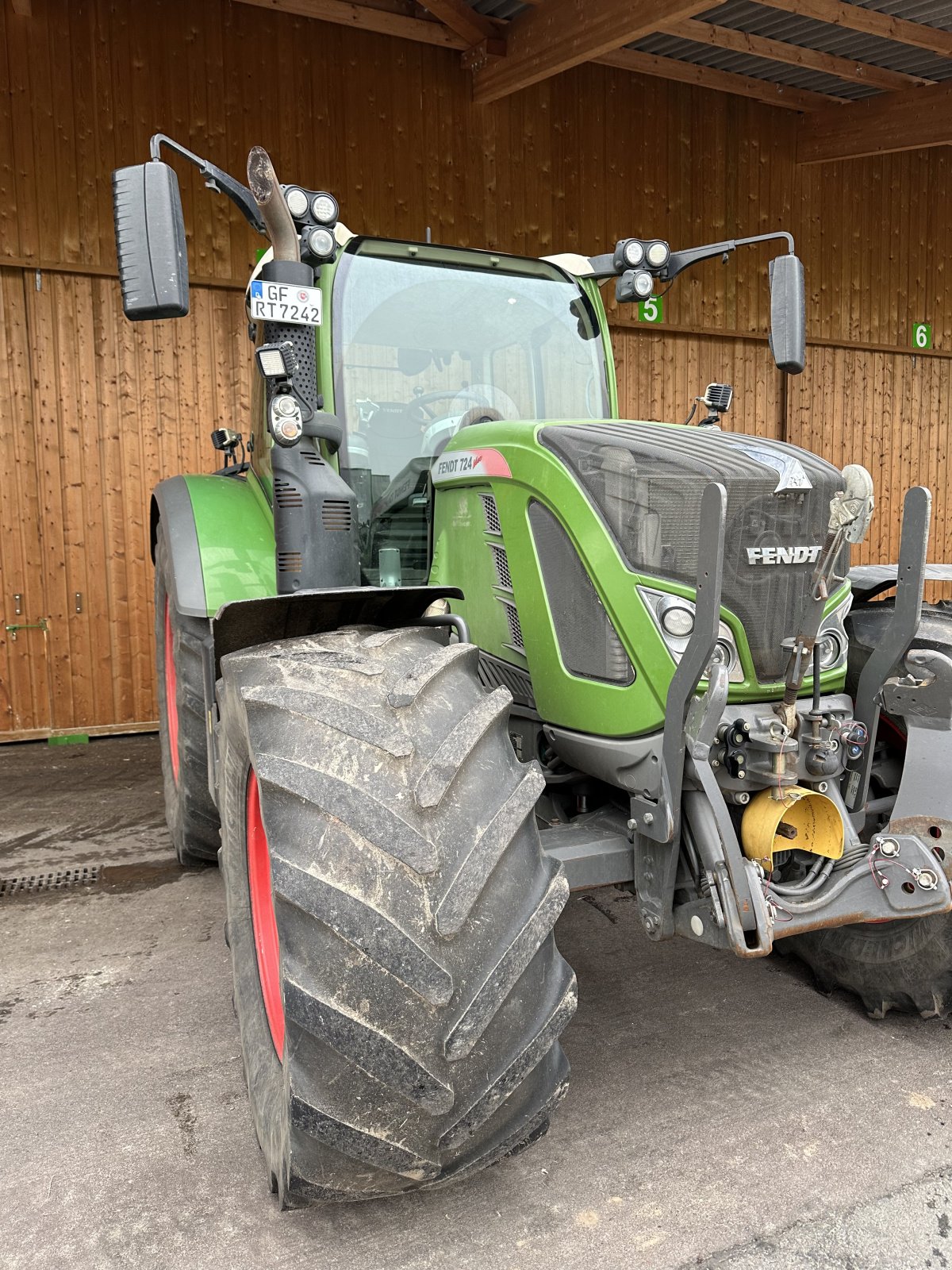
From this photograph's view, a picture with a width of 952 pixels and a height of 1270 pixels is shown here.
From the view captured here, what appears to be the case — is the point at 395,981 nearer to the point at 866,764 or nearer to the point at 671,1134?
the point at 671,1134

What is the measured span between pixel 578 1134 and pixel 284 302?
7.16 feet

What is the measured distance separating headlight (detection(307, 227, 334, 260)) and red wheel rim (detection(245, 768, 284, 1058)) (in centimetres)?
156

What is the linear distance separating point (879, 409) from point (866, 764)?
28.5 feet

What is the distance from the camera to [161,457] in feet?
22.6

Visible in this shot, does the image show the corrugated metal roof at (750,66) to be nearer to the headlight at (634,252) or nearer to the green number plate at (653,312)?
the green number plate at (653,312)

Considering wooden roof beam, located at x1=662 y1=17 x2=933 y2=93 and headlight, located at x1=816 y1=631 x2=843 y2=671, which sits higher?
wooden roof beam, located at x1=662 y1=17 x2=933 y2=93

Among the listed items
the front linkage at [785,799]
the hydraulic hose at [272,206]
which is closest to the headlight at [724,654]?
the front linkage at [785,799]

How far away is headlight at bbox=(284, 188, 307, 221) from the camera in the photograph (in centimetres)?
274

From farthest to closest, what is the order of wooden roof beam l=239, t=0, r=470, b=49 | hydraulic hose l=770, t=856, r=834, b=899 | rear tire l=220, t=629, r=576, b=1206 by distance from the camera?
1. wooden roof beam l=239, t=0, r=470, b=49
2. hydraulic hose l=770, t=856, r=834, b=899
3. rear tire l=220, t=629, r=576, b=1206

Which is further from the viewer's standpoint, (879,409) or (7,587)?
(879,409)

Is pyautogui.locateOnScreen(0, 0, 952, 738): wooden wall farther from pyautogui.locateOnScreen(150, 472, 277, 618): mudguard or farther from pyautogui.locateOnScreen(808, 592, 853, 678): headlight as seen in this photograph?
pyautogui.locateOnScreen(808, 592, 853, 678): headlight

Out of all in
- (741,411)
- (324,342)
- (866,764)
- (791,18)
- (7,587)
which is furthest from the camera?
(741,411)

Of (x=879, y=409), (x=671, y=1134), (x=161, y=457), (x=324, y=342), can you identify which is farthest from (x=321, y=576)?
(x=879, y=409)

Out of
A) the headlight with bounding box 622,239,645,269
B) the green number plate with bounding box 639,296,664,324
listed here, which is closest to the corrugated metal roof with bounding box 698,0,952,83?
the green number plate with bounding box 639,296,664,324
